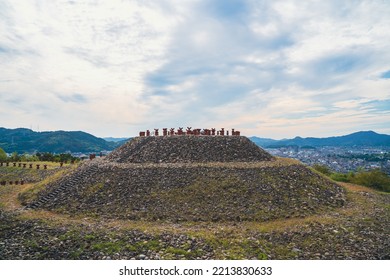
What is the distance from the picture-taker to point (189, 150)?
33750 mm

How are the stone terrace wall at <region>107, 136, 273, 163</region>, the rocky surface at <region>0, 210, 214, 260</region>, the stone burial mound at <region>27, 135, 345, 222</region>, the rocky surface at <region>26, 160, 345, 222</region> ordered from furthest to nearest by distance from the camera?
the stone terrace wall at <region>107, 136, 273, 163</region> → the stone burial mound at <region>27, 135, 345, 222</region> → the rocky surface at <region>26, 160, 345, 222</region> → the rocky surface at <region>0, 210, 214, 260</region>

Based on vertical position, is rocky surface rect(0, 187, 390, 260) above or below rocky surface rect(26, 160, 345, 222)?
below

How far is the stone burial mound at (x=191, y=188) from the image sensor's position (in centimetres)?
2216

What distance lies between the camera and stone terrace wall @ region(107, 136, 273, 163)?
1272 inches

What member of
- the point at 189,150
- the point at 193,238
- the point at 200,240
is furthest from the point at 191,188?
the point at 189,150

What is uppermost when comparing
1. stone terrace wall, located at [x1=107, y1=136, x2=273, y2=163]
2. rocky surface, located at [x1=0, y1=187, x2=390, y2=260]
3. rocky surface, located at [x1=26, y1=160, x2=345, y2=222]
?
stone terrace wall, located at [x1=107, y1=136, x2=273, y2=163]

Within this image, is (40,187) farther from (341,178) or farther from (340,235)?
(341,178)

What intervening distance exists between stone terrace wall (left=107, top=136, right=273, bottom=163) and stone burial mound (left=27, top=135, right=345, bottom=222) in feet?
0.40

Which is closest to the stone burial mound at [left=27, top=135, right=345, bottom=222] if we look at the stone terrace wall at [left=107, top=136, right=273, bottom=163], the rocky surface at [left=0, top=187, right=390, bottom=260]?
the stone terrace wall at [left=107, top=136, right=273, bottom=163]

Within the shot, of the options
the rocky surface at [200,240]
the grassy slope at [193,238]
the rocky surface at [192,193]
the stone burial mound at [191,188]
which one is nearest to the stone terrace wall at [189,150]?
the stone burial mound at [191,188]

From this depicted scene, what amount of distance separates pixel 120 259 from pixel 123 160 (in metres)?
18.8

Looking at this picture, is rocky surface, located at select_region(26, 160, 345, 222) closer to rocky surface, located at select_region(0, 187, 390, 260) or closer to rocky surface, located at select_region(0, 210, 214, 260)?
rocky surface, located at select_region(0, 187, 390, 260)

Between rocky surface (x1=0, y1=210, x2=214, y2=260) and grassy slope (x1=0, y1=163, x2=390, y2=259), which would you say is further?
grassy slope (x1=0, y1=163, x2=390, y2=259)

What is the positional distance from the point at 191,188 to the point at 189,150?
30.4 ft
